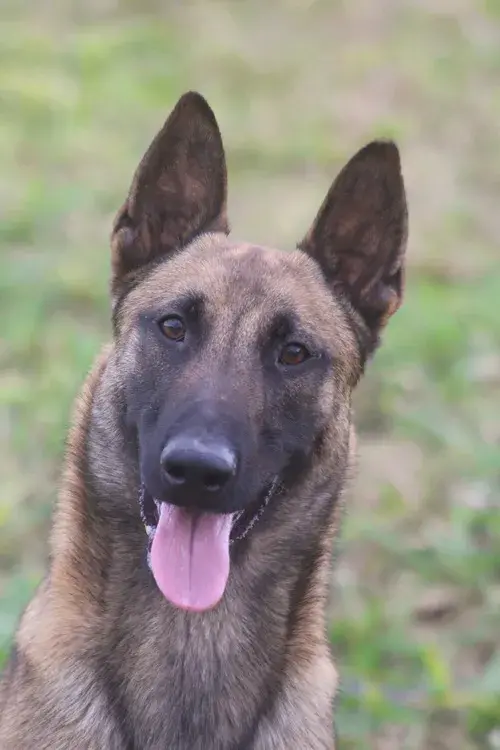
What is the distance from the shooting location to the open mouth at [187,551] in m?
3.28

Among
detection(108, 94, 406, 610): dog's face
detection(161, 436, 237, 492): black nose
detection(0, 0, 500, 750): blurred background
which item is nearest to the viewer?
detection(161, 436, 237, 492): black nose

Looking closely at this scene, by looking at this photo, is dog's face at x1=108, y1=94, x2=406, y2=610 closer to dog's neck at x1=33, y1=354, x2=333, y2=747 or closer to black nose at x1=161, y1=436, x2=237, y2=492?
black nose at x1=161, y1=436, x2=237, y2=492

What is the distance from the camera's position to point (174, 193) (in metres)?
3.82

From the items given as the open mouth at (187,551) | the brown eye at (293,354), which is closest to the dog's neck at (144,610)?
the open mouth at (187,551)

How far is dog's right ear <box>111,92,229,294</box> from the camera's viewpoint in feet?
12.1

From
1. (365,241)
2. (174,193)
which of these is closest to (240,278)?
(174,193)

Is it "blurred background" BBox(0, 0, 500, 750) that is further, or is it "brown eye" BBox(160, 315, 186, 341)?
"blurred background" BBox(0, 0, 500, 750)

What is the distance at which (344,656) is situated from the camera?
4766mm

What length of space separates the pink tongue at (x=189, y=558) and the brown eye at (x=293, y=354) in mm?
521

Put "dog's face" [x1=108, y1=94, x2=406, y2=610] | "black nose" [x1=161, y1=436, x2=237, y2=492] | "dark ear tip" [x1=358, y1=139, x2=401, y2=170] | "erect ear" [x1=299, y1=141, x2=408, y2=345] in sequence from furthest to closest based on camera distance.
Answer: "erect ear" [x1=299, y1=141, x2=408, y2=345] → "dark ear tip" [x1=358, y1=139, x2=401, y2=170] → "dog's face" [x1=108, y1=94, x2=406, y2=610] → "black nose" [x1=161, y1=436, x2=237, y2=492]

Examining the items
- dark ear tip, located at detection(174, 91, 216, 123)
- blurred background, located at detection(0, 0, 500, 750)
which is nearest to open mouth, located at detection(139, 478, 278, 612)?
dark ear tip, located at detection(174, 91, 216, 123)

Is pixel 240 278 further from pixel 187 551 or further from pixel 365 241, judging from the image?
pixel 187 551

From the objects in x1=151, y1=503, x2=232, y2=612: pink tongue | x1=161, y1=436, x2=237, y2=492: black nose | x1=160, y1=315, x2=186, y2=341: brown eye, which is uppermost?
x1=160, y1=315, x2=186, y2=341: brown eye

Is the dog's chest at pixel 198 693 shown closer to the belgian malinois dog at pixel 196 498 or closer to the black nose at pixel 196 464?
the belgian malinois dog at pixel 196 498
